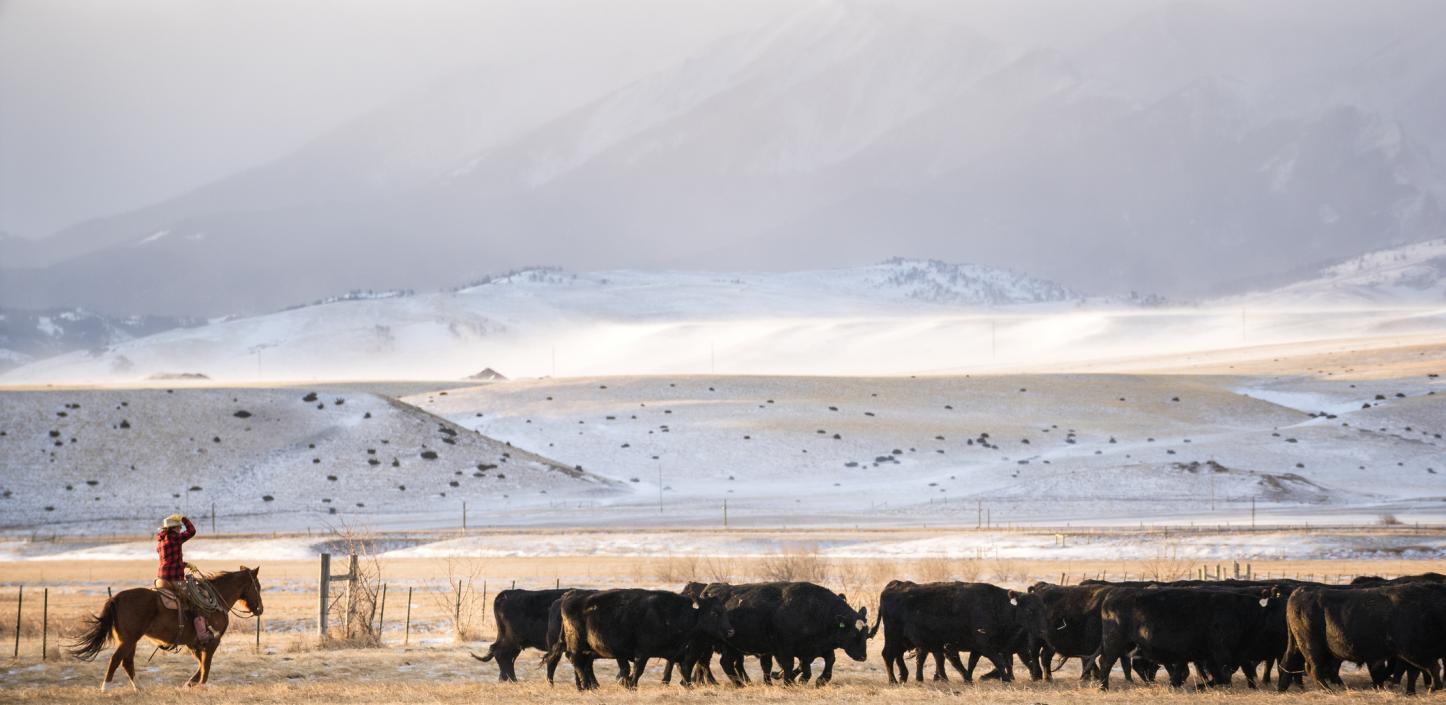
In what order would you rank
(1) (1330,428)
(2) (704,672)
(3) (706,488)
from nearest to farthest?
(2) (704,672), (3) (706,488), (1) (1330,428)

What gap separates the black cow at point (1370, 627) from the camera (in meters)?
18.3

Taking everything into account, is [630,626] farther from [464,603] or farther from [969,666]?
[464,603]

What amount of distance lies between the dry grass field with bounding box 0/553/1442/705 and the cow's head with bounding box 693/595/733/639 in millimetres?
768

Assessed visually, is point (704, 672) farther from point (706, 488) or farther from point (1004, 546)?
point (706, 488)

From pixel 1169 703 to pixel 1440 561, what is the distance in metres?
25.2

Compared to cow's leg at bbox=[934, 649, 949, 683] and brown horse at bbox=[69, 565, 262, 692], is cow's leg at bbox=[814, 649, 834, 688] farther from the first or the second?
brown horse at bbox=[69, 565, 262, 692]

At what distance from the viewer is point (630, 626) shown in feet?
65.4

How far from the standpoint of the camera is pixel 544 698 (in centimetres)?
1895

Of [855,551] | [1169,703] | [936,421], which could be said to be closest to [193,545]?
[855,551]

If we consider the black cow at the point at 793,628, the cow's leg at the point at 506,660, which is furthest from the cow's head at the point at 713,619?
the cow's leg at the point at 506,660

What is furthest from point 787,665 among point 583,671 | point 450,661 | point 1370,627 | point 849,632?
point 1370,627

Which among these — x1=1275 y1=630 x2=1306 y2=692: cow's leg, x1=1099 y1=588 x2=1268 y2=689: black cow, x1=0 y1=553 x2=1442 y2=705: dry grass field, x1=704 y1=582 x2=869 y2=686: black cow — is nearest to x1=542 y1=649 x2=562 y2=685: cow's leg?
x1=0 y1=553 x2=1442 y2=705: dry grass field

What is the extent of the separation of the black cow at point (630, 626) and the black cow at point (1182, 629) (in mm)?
5099

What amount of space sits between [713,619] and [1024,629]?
4382 millimetres
